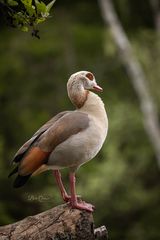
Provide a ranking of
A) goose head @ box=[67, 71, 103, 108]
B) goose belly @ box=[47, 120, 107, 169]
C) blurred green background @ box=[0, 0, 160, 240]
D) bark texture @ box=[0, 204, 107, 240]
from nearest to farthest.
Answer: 1. bark texture @ box=[0, 204, 107, 240]
2. goose belly @ box=[47, 120, 107, 169]
3. goose head @ box=[67, 71, 103, 108]
4. blurred green background @ box=[0, 0, 160, 240]

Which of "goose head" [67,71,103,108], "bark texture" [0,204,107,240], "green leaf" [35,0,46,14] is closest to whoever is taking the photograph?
"green leaf" [35,0,46,14]

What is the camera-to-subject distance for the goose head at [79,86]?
8836 mm

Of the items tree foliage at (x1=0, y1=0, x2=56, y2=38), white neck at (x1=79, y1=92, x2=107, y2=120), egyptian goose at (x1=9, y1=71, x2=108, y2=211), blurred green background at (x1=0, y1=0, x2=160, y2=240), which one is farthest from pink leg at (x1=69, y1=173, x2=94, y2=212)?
blurred green background at (x1=0, y1=0, x2=160, y2=240)

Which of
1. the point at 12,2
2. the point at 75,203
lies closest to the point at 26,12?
the point at 12,2

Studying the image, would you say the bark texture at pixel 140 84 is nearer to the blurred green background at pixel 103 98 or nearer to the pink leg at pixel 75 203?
the blurred green background at pixel 103 98

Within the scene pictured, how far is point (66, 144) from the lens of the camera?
8633mm

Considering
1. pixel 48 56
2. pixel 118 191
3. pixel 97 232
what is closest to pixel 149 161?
pixel 118 191

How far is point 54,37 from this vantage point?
1184 inches

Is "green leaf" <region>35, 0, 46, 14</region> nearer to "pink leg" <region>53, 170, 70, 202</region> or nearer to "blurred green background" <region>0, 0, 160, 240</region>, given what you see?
"pink leg" <region>53, 170, 70, 202</region>

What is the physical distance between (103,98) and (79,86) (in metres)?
18.7

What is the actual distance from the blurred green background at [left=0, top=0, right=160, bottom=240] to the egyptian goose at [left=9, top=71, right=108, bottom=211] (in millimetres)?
11669

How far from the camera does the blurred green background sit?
23.5m

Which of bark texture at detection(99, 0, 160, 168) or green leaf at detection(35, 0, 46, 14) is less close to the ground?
green leaf at detection(35, 0, 46, 14)

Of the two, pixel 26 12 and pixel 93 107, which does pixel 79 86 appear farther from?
pixel 26 12
